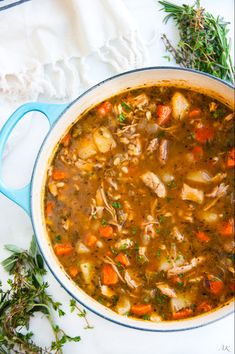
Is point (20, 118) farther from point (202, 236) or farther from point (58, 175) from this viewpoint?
point (202, 236)

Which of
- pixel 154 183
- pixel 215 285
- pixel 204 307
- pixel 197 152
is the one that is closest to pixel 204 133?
pixel 197 152

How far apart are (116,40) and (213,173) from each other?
0.92 meters

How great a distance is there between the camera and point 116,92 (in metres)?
3.22

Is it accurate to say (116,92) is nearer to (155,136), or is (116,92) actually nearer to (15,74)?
(155,136)

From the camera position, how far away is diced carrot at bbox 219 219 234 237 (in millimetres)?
3199

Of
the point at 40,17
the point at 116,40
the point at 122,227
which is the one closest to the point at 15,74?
the point at 40,17

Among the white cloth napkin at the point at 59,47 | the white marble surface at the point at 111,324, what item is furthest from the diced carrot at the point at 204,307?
the white cloth napkin at the point at 59,47

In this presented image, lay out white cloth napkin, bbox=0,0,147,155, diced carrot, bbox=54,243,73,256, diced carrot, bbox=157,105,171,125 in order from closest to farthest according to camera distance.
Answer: diced carrot, bbox=157,105,171,125 → diced carrot, bbox=54,243,73,256 → white cloth napkin, bbox=0,0,147,155

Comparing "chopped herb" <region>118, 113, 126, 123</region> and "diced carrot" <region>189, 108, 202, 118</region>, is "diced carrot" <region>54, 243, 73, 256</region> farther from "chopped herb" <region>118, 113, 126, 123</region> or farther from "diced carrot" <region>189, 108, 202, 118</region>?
"diced carrot" <region>189, 108, 202, 118</region>

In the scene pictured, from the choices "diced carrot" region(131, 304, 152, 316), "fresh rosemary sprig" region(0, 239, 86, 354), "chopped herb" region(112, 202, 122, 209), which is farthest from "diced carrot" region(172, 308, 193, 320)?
"chopped herb" region(112, 202, 122, 209)

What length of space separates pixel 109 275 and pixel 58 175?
57cm

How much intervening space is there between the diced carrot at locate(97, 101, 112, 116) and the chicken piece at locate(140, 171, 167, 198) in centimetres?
37

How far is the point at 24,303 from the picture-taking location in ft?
10.8

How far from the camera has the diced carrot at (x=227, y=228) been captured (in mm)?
3199
